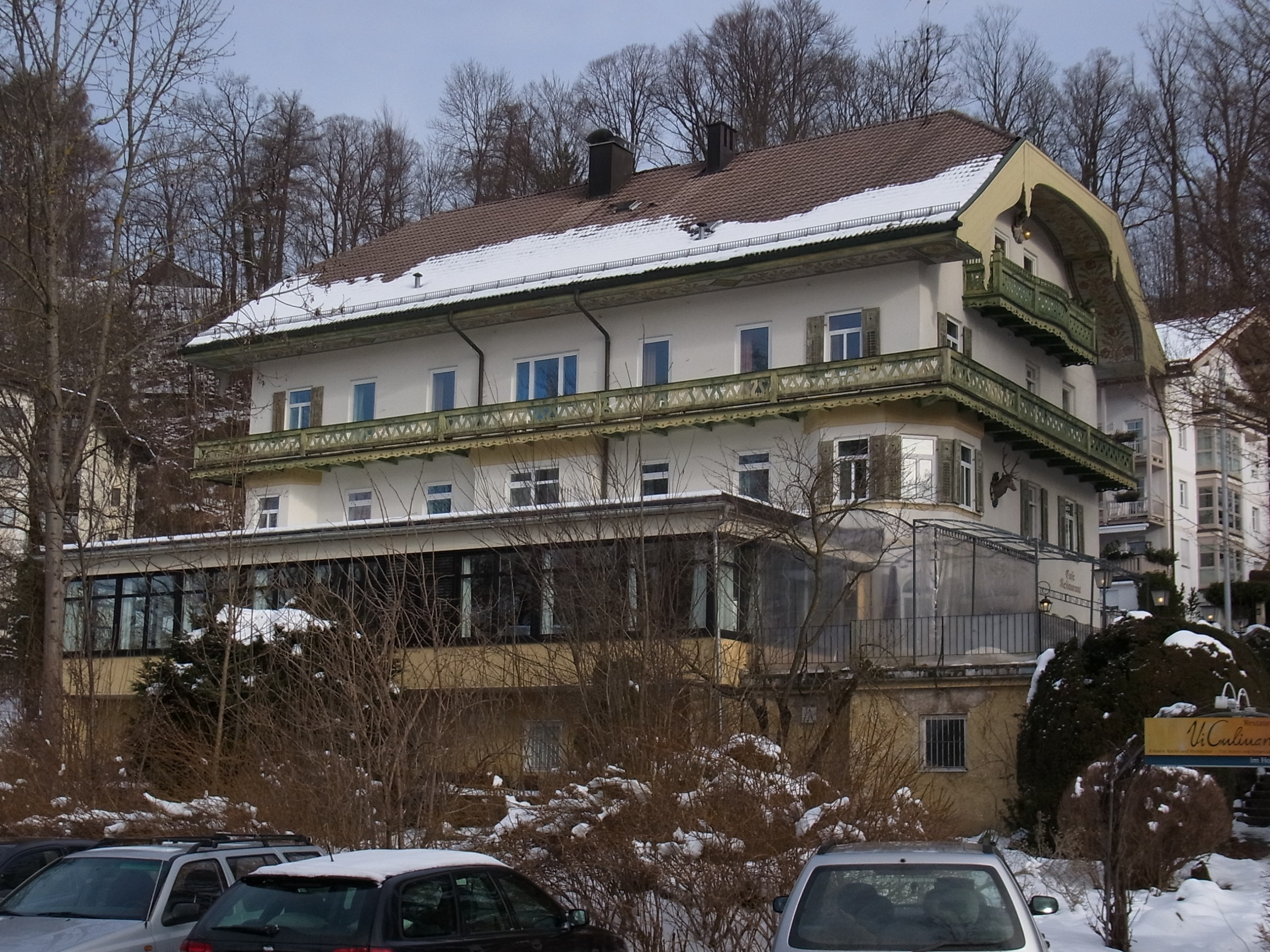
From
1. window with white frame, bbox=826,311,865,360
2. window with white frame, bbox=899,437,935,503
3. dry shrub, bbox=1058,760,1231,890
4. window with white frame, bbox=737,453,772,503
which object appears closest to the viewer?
dry shrub, bbox=1058,760,1231,890

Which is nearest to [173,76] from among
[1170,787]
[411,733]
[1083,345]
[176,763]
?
[176,763]

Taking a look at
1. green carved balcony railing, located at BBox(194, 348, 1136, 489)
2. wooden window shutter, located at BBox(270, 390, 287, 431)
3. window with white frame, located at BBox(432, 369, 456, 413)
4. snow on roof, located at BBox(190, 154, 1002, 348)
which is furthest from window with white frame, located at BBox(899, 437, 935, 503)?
wooden window shutter, located at BBox(270, 390, 287, 431)

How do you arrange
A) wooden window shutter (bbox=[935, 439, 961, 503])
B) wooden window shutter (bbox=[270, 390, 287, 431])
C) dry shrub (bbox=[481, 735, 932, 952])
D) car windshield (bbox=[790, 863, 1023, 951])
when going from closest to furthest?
car windshield (bbox=[790, 863, 1023, 951]), dry shrub (bbox=[481, 735, 932, 952]), wooden window shutter (bbox=[935, 439, 961, 503]), wooden window shutter (bbox=[270, 390, 287, 431])

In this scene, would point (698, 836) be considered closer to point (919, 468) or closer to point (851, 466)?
point (851, 466)

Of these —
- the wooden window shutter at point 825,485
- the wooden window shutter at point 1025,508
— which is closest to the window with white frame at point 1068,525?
the wooden window shutter at point 1025,508

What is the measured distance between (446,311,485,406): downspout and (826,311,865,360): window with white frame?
9248mm

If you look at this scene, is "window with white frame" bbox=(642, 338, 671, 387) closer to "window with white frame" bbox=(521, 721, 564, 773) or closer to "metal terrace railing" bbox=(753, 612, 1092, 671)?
"metal terrace railing" bbox=(753, 612, 1092, 671)

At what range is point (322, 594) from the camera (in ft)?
71.9

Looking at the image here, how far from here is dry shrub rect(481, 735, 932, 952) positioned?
1337cm

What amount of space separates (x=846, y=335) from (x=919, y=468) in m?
3.51

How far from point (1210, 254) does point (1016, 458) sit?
654 inches

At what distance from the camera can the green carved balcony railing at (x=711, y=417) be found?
32.9 m

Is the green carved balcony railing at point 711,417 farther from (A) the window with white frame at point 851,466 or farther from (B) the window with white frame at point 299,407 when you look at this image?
(B) the window with white frame at point 299,407

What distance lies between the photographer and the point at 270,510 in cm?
4172
